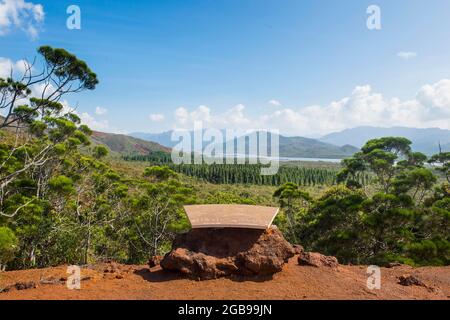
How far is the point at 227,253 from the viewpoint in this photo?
8.24 meters

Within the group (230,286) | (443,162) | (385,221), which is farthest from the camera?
(443,162)

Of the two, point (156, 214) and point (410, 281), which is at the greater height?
point (156, 214)

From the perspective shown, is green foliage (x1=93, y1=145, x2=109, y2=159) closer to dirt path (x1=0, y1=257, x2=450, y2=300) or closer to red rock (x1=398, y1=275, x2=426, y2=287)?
dirt path (x1=0, y1=257, x2=450, y2=300)

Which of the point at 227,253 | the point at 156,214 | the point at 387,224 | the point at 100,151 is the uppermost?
the point at 100,151

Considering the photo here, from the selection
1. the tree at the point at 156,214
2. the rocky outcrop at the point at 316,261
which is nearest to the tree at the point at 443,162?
the rocky outcrop at the point at 316,261

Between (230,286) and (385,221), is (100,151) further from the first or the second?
(385,221)

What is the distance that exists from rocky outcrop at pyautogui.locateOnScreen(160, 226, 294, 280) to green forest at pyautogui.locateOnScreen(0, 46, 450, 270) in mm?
4394

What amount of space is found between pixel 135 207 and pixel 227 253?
32.3 feet

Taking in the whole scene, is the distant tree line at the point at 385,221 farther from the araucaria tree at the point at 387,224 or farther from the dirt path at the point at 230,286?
the dirt path at the point at 230,286

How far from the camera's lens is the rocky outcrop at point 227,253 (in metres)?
7.90

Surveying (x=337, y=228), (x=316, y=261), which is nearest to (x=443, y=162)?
(x=337, y=228)

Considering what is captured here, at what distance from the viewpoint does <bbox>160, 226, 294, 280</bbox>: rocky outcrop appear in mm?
7898

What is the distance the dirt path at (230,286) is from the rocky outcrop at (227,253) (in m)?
0.25

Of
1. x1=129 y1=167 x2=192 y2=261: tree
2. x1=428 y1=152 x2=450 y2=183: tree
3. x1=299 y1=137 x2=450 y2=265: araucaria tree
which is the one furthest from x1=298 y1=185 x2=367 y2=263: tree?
x1=129 y1=167 x2=192 y2=261: tree
